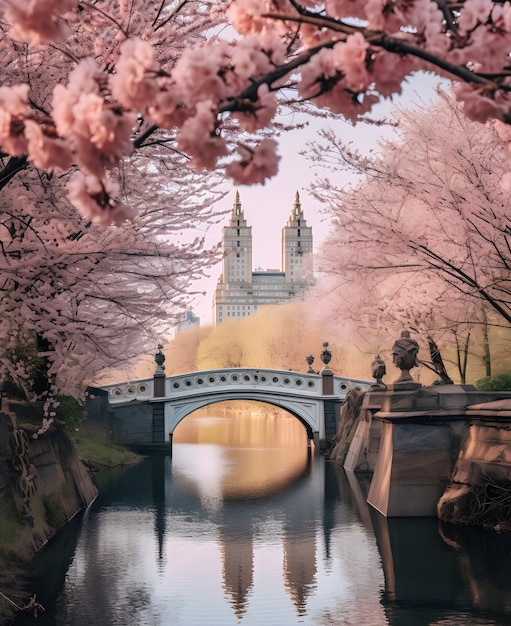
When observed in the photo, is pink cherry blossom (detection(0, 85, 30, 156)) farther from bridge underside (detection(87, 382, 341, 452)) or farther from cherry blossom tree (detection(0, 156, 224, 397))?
bridge underside (detection(87, 382, 341, 452))

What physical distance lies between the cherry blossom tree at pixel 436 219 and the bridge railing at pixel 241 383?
15964 millimetres

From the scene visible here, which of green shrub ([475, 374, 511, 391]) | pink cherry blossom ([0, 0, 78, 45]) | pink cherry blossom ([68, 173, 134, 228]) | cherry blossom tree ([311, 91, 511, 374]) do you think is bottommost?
green shrub ([475, 374, 511, 391])

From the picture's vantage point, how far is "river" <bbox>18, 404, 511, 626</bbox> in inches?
366

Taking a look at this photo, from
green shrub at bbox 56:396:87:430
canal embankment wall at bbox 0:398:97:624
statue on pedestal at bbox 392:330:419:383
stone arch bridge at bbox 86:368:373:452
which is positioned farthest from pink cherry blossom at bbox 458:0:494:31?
stone arch bridge at bbox 86:368:373:452

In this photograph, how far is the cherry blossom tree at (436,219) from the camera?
42.4 ft

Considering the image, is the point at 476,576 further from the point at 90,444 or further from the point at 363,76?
the point at 90,444

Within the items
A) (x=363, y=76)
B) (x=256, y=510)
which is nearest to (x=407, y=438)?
(x=256, y=510)

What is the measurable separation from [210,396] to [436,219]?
2414 cm

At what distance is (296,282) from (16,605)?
560 ft

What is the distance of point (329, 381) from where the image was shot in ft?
129

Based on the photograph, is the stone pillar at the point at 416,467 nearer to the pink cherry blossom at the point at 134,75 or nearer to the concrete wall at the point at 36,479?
the concrete wall at the point at 36,479

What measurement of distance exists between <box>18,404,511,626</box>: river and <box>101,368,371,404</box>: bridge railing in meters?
17.3

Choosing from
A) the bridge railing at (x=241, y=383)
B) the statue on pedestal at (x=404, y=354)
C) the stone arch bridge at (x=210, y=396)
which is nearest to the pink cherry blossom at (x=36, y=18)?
the statue on pedestal at (x=404, y=354)

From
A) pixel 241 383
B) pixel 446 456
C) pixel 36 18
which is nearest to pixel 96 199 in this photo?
pixel 36 18
